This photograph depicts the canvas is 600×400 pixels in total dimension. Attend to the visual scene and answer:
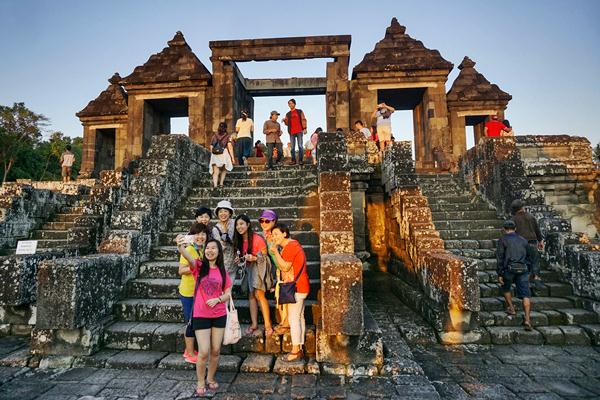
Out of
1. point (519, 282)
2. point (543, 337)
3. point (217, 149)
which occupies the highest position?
point (217, 149)

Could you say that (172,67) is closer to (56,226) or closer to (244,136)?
(244,136)

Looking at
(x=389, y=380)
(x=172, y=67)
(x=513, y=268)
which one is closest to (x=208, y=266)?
(x=389, y=380)

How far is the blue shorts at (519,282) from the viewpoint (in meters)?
4.73

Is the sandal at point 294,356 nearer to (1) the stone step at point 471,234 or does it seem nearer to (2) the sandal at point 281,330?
(2) the sandal at point 281,330

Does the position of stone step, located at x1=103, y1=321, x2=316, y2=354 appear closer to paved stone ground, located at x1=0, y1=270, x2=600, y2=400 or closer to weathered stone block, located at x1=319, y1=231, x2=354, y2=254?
paved stone ground, located at x1=0, y1=270, x2=600, y2=400

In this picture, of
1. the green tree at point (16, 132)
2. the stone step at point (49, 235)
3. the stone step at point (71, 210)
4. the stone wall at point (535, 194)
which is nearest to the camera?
the stone wall at point (535, 194)

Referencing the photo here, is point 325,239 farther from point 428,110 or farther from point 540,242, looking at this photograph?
point 428,110

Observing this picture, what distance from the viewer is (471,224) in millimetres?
6953

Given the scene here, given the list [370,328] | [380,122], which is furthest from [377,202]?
[370,328]

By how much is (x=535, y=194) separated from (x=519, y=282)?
2.70 metres

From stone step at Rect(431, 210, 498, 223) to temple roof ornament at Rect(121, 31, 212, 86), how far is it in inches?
455

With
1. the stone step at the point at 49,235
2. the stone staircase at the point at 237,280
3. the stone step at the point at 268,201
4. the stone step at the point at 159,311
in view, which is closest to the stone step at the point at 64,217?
the stone step at the point at 49,235

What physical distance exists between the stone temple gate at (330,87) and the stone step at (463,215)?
605 cm

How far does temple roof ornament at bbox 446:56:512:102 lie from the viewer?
1513 centimetres
